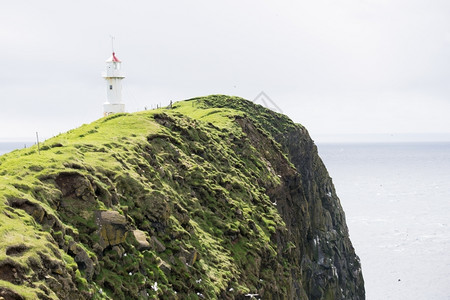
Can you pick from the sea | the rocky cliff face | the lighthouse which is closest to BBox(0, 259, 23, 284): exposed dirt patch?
the rocky cliff face

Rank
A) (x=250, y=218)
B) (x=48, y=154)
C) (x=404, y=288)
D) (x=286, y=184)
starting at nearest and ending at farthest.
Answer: (x=48, y=154) < (x=250, y=218) < (x=286, y=184) < (x=404, y=288)

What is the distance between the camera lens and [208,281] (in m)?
29.3

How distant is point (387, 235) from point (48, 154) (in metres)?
113

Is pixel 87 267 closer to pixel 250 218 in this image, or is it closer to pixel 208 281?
pixel 208 281

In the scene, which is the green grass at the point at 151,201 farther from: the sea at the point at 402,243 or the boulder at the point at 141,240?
the sea at the point at 402,243

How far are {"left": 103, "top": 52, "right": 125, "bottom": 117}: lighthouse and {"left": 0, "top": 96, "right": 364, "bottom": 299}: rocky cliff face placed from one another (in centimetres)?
1260

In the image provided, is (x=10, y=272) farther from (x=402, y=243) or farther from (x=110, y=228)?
(x=402, y=243)

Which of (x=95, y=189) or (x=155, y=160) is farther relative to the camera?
(x=155, y=160)

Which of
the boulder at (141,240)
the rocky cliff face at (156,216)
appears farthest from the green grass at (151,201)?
the boulder at (141,240)

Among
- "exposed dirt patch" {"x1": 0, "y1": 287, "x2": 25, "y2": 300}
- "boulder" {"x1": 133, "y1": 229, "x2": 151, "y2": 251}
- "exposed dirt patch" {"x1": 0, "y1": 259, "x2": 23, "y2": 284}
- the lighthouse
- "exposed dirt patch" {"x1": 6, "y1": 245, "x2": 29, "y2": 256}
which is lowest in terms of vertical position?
"boulder" {"x1": 133, "y1": 229, "x2": 151, "y2": 251}

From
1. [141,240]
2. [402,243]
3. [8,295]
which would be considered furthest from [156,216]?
[402,243]

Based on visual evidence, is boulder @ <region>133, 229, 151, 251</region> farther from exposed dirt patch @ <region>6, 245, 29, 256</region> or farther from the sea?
the sea

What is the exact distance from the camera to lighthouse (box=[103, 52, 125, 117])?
63.0 metres

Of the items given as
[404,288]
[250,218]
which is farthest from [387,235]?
[250,218]
